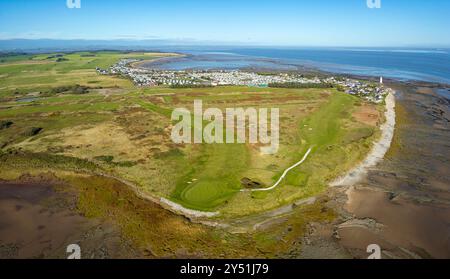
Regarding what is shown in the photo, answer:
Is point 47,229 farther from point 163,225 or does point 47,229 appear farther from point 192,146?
point 192,146

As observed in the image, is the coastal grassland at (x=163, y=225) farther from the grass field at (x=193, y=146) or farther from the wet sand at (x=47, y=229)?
the grass field at (x=193, y=146)

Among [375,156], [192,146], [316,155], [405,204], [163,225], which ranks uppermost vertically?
[192,146]

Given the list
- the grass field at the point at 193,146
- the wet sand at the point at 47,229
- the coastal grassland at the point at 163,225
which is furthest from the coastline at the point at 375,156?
the wet sand at the point at 47,229

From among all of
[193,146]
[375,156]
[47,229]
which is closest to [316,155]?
[375,156]

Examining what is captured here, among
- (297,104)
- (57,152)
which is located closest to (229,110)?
(297,104)

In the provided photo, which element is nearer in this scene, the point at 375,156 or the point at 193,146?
the point at 375,156

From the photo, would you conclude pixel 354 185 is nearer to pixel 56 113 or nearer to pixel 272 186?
pixel 272 186

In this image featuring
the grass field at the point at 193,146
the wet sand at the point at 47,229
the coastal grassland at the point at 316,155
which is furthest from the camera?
the grass field at the point at 193,146
